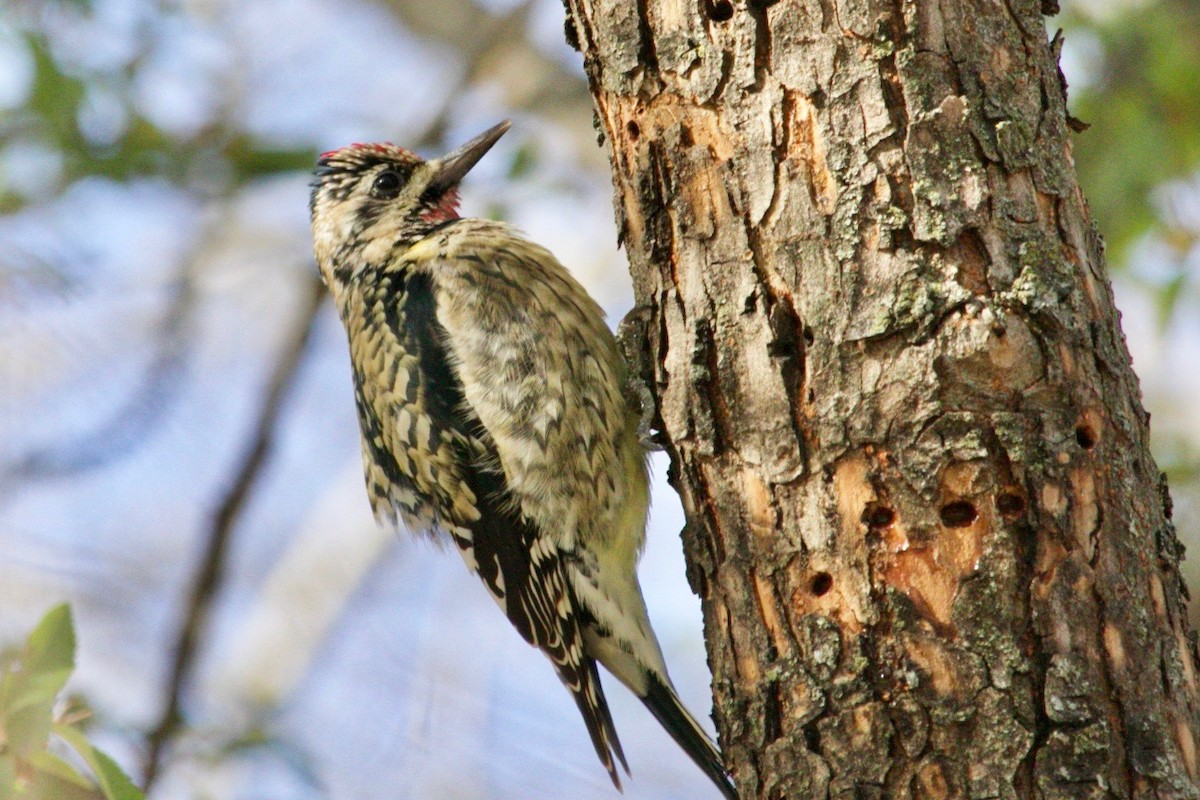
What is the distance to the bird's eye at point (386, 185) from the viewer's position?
424 cm

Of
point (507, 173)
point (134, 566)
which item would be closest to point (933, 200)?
point (507, 173)

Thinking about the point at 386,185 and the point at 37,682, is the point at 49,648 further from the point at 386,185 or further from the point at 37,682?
the point at 386,185

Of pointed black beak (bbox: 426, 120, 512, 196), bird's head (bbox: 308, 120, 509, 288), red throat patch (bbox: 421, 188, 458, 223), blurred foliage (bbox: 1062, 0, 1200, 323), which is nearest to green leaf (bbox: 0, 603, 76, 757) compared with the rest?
bird's head (bbox: 308, 120, 509, 288)

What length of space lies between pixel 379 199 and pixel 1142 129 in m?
2.96

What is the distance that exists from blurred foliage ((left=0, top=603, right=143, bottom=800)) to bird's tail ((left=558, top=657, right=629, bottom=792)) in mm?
1640

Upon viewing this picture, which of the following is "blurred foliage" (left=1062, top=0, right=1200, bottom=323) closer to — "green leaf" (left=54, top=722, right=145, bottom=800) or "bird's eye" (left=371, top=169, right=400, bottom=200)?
"bird's eye" (left=371, top=169, right=400, bottom=200)

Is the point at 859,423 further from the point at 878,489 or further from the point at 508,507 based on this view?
the point at 508,507

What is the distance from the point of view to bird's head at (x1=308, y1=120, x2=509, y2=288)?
413 centimetres

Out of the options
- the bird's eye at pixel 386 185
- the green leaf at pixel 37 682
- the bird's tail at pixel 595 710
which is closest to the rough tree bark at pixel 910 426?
the green leaf at pixel 37 682

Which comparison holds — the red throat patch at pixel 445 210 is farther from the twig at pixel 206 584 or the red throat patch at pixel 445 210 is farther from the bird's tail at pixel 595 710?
the bird's tail at pixel 595 710

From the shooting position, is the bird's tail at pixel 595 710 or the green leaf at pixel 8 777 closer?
the green leaf at pixel 8 777

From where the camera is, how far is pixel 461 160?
13.8ft

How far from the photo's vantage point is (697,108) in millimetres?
2465

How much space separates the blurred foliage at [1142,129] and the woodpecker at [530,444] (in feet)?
7.83
